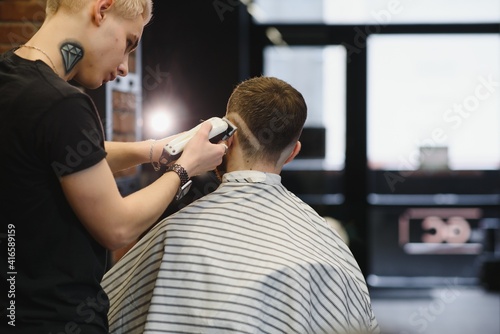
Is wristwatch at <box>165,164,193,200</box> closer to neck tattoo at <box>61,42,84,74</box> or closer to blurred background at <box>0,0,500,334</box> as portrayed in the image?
neck tattoo at <box>61,42,84,74</box>

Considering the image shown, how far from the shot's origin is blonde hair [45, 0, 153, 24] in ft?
4.76

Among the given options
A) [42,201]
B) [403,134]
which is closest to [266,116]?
[42,201]

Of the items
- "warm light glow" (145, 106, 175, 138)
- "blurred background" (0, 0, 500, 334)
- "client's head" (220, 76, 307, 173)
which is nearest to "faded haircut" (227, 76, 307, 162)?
"client's head" (220, 76, 307, 173)

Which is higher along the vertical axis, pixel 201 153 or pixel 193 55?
pixel 193 55

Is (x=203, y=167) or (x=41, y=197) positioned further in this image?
(x=203, y=167)

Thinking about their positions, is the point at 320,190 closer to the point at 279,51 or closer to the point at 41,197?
the point at 279,51

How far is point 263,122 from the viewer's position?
1854 millimetres

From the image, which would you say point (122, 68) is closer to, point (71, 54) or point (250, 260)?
point (71, 54)

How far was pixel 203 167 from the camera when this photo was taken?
1.63 m

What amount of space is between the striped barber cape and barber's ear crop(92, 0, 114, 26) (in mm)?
563

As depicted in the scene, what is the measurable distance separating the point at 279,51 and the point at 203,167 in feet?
12.8

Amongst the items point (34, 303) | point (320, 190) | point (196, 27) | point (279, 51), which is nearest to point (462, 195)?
point (320, 190)

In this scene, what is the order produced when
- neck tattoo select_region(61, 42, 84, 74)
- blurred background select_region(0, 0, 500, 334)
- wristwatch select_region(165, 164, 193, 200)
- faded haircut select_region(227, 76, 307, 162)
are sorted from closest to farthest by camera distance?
1. neck tattoo select_region(61, 42, 84, 74)
2. wristwatch select_region(165, 164, 193, 200)
3. faded haircut select_region(227, 76, 307, 162)
4. blurred background select_region(0, 0, 500, 334)

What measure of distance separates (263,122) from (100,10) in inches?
22.2
